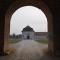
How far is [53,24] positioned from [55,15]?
786mm

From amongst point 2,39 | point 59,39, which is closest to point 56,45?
point 59,39

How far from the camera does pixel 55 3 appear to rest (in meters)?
18.6

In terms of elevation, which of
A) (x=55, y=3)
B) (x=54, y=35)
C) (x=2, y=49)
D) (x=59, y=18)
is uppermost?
(x=55, y=3)

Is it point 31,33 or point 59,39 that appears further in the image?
point 31,33

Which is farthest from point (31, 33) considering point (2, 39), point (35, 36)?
point (2, 39)

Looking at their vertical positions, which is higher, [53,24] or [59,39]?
[53,24]

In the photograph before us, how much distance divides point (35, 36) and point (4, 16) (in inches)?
3329

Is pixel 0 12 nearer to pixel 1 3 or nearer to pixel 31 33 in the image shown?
pixel 1 3

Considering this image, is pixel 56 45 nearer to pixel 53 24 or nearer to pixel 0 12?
pixel 53 24

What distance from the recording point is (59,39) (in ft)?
60.2

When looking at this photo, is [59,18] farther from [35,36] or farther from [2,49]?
[35,36]

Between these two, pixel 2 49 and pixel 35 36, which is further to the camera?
pixel 35 36

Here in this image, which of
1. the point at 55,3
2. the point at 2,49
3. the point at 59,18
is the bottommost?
the point at 2,49

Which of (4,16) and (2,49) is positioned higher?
(4,16)
